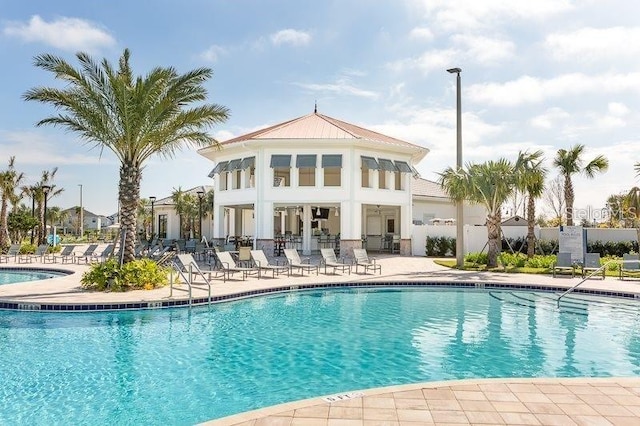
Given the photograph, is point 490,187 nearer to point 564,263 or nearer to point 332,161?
point 564,263

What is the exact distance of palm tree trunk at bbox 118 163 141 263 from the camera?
587 inches

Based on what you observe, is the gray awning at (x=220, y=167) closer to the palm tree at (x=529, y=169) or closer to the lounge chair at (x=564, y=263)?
the palm tree at (x=529, y=169)

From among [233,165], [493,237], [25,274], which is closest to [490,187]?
[493,237]

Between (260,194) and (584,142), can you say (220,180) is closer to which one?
(260,194)

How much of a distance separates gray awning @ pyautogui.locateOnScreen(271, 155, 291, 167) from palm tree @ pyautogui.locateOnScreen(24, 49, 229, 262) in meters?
10.9

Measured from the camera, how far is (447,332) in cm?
1018

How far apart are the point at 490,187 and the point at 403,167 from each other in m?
8.49

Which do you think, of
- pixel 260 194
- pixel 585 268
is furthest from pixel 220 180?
pixel 585 268

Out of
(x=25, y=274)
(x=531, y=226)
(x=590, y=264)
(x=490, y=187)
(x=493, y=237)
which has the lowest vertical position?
(x=25, y=274)

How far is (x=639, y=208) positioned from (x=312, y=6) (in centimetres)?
2077

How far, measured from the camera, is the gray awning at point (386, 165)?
27.6m

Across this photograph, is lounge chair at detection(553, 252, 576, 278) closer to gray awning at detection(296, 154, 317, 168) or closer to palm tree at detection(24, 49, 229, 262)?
gray awning at detection(296, 154, 317, 168)

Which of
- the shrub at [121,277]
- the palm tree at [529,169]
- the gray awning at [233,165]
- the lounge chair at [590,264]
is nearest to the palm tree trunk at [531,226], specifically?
the palm tree at [529,169]

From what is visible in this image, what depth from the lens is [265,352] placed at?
8617 mm
